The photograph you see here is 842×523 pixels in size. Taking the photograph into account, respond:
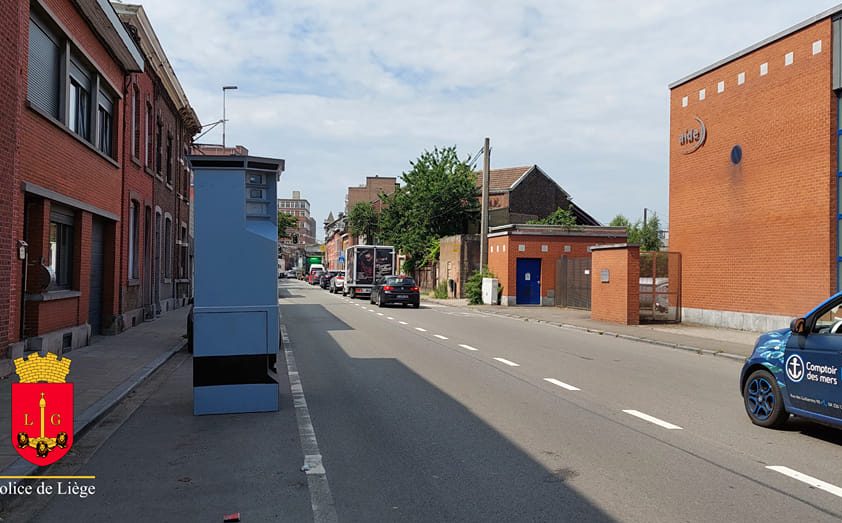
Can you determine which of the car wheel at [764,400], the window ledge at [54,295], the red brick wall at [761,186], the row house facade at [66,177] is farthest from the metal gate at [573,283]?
the car wheel at [764,400]

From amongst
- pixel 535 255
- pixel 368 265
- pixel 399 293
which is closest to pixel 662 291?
pixel 535 255

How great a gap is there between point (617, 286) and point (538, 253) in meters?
12.7

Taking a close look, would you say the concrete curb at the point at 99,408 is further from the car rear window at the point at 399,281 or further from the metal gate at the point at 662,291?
the car rear window at the point at 399,281

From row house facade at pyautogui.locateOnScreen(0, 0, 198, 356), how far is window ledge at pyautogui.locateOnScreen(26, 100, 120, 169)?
3cm

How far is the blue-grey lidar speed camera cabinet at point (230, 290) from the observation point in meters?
7.98

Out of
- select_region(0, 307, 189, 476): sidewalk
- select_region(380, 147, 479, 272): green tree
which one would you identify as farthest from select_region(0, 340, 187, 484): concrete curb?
select_region(380, 147, 479, 272): green tree

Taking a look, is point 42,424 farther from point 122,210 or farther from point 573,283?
point 573,283

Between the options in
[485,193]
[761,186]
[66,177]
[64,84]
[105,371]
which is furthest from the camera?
[485,193]

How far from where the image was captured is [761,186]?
751 inches

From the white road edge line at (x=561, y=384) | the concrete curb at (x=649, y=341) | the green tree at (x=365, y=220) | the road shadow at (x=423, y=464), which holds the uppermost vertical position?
the green tree at (x=365, y=220)

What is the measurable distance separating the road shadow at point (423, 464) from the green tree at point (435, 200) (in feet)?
130

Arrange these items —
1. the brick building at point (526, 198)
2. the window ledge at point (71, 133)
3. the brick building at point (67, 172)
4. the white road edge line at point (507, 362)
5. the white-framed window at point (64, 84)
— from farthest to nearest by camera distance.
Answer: the brick building at point (526, 198) → the white road edge line at point (507, 362) → the white-framed window at point (64, 84) → the window ledge at point (71, 133) → the brick building at point (67, 172)

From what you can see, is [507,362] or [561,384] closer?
[561,384]

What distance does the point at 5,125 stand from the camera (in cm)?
1030
